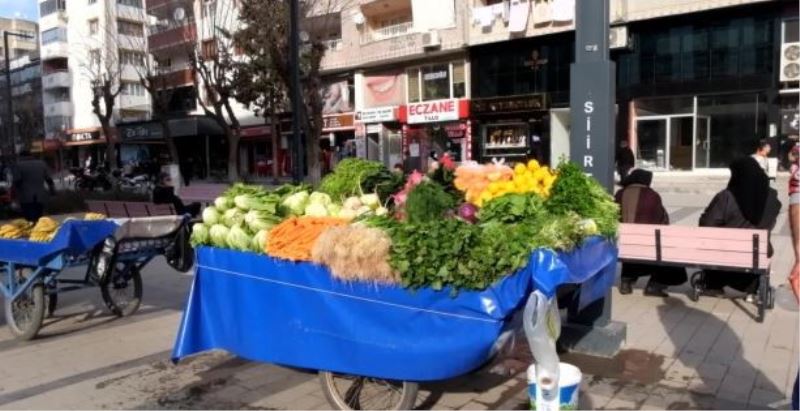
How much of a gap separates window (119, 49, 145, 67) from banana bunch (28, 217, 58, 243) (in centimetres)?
2881

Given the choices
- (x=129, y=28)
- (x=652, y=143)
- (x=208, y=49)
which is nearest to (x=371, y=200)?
(x=652, y=143)

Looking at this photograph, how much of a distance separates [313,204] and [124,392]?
1841mm

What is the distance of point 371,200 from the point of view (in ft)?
15.3

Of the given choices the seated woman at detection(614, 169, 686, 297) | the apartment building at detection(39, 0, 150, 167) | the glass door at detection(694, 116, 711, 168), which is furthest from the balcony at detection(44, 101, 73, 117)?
the seated woman at detection(614, 169, 686, 297)

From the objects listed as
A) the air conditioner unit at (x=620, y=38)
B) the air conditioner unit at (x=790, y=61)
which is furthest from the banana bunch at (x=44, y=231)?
the air conditioner unit at (x=790, y=61)

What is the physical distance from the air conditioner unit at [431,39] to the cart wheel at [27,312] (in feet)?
76.6

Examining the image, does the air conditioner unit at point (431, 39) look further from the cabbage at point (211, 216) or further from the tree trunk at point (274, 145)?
the cabbage at point (211, 216)

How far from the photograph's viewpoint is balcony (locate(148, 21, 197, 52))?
2614 cm

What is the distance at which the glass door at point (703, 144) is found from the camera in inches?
893

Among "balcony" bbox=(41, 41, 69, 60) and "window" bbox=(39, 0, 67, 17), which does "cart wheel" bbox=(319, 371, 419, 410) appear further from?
"window" bbox=(39, 0, 67, 17)

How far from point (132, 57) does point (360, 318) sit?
37.3 metres

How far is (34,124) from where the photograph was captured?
50062mm

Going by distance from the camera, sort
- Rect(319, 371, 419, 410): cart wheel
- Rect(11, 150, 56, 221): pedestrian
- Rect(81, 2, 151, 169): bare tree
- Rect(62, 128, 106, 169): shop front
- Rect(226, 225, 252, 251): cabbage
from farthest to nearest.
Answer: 1. Rect(62, 128, 106, 169): shop front
2. Rect(81, 2, 151, 169): bare tree
3. Rect(11, 150, 56, 221): pedestrian
4. Rect(226, 225, 252, 251): cabbage
5. Rect(319, 371, 419, 410): cart wheel

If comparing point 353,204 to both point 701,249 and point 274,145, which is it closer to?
point 701,249
